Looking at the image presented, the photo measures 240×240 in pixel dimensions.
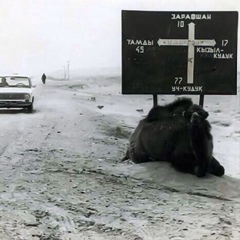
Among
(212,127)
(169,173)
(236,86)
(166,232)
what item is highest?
(236,86)

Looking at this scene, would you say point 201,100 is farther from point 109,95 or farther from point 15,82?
point 15,82

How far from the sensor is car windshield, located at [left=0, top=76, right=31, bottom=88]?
1289 millimetres

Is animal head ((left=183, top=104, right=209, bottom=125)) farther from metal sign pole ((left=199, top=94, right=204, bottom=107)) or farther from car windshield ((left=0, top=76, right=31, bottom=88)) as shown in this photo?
car windshield ((left=0, top=76, right=31, bottom=88))

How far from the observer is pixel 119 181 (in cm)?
132

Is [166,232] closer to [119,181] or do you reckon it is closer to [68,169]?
[119,181]

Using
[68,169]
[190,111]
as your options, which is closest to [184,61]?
[190,111]

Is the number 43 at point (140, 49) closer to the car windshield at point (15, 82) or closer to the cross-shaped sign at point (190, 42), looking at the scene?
the cross-shaped sign at point (190, 42)

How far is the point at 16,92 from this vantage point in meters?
1.27

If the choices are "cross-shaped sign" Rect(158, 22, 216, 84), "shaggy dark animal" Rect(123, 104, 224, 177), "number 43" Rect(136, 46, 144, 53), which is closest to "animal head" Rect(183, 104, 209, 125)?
"shaggy dark animal" Rect(123, 104, 224, 177)

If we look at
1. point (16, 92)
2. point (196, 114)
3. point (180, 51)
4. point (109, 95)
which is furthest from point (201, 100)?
point (16, 92)

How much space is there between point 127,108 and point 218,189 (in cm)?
33

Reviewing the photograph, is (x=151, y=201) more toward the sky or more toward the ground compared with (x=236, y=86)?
more toward the ground

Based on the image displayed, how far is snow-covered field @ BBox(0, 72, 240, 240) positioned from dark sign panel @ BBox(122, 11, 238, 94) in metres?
0.05

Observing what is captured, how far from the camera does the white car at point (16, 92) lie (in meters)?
1.27
